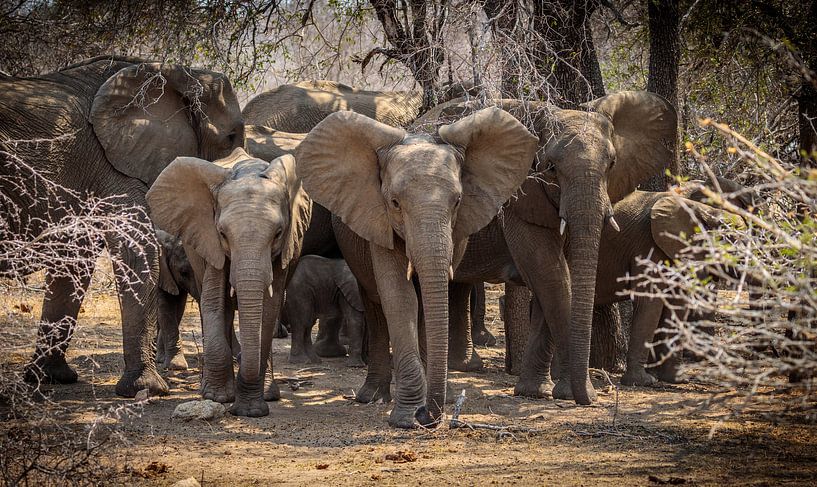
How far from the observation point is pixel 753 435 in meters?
7.32

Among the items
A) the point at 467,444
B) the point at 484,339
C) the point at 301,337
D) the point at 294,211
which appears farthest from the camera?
the point at 484,339

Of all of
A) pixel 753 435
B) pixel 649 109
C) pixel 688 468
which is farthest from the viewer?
pixel 649 109

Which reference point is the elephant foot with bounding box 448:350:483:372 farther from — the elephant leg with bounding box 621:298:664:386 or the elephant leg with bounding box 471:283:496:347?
the elephant leg with bounding box 471:283:496:347

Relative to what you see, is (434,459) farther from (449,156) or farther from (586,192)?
(586,192)

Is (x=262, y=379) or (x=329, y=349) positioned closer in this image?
(x=262, y=379)

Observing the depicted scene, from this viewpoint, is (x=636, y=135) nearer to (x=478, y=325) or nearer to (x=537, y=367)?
(x=537, y=367)

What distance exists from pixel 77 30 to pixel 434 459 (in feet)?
21.0

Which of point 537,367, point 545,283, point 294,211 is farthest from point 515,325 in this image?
point 294,211

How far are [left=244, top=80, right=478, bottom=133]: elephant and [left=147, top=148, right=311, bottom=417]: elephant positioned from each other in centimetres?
390

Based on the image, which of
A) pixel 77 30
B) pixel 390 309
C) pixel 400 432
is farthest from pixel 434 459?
pixel 77 30

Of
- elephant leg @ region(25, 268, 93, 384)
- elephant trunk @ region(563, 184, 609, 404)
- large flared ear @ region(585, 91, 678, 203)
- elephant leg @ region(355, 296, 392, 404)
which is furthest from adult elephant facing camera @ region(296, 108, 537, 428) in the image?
elephant leg @ region(25, 268, 93, 384)

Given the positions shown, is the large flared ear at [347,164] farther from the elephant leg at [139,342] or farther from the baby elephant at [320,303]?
the baby elephant at [320,303]

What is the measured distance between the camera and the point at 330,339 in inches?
463

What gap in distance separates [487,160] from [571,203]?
0.84m
